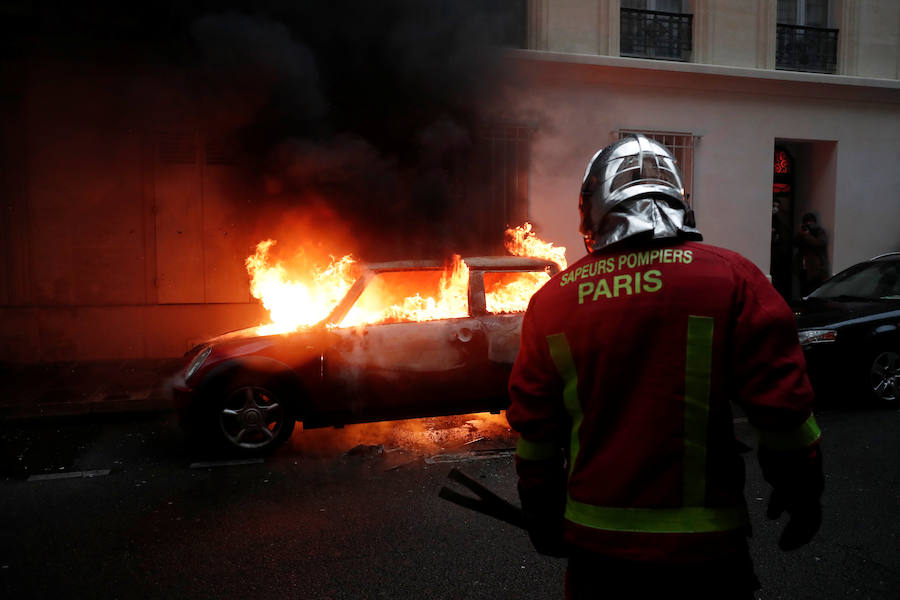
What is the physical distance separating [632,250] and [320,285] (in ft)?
17.4

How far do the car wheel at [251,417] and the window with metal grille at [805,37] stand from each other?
1086 cm

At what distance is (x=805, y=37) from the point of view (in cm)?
1188

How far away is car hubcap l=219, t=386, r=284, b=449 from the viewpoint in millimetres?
5254

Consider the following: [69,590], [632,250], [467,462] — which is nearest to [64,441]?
[69,590]

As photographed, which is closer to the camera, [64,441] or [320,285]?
[64,441]

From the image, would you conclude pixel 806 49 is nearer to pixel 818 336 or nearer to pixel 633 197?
pixel 818 336

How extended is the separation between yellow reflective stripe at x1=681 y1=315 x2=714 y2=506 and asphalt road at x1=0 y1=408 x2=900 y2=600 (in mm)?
1801

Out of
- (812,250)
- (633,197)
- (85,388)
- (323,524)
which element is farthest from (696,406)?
(812,250)

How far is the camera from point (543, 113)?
10250 millimetres

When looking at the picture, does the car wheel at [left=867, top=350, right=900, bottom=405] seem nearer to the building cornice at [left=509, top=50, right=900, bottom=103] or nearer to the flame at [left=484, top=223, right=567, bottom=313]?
the flame at [left=484, top=223, right=567, bottom=313]

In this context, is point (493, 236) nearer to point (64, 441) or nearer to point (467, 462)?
point (467, 462)

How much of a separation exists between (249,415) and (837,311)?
18.9 feet

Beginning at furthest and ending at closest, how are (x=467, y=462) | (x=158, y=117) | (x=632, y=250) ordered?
1. (x=158, y=117)
2. (x=467, y=462)
3. (x=632, y=250)

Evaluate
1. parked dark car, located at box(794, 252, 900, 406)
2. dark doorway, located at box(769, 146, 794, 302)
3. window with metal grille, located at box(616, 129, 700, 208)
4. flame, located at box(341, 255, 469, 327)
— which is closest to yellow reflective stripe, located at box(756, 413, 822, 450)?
flame, located at box(341, 255, 469, 327)
